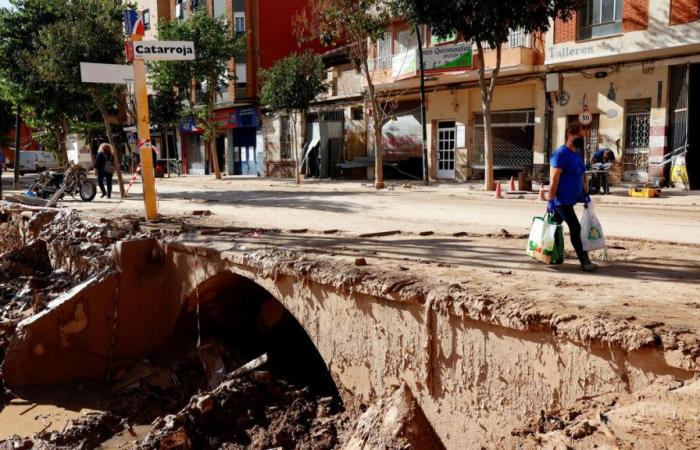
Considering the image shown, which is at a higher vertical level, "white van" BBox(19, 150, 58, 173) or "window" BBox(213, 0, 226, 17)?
"window" BBox(213, 0, 226, 17)

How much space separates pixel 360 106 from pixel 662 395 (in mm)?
24683

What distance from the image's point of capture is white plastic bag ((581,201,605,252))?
5902mm

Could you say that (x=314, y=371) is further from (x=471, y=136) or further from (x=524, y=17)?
(x=471, y=136)

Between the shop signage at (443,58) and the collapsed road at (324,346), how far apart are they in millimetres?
13830

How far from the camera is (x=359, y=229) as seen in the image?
30.8 feet

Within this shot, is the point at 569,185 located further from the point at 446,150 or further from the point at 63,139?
the point at 63,139

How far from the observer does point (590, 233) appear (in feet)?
19.4

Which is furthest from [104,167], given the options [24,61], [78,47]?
[24,61]

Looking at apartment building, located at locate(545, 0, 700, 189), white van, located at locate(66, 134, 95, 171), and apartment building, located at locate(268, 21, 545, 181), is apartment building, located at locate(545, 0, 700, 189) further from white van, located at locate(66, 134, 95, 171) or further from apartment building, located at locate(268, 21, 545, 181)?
white van, located at locate(66, 134, 95, 171)

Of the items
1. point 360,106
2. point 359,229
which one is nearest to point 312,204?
point 359,229

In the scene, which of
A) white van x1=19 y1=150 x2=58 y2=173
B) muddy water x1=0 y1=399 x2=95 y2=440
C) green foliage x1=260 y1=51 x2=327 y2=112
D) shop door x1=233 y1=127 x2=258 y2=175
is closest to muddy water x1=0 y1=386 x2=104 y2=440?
muddy water x1=0 y1=399 x2=95 y2=440

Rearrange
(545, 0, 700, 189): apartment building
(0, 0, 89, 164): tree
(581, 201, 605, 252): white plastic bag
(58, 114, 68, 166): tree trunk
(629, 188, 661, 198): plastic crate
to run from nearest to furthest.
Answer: (581, 201, 605, 252): white plastic bag
(629, 188, 661, 198): plastic crate
(545, 0, 700, 189): apartment building
(0, 0, 89, 164): tree
(58, 114, 68, 166): tree trunk

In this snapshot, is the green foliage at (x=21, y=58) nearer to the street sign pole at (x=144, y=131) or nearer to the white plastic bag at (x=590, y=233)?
the street sign pole at (x=144, y=131)

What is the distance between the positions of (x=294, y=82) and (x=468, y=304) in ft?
70.7
